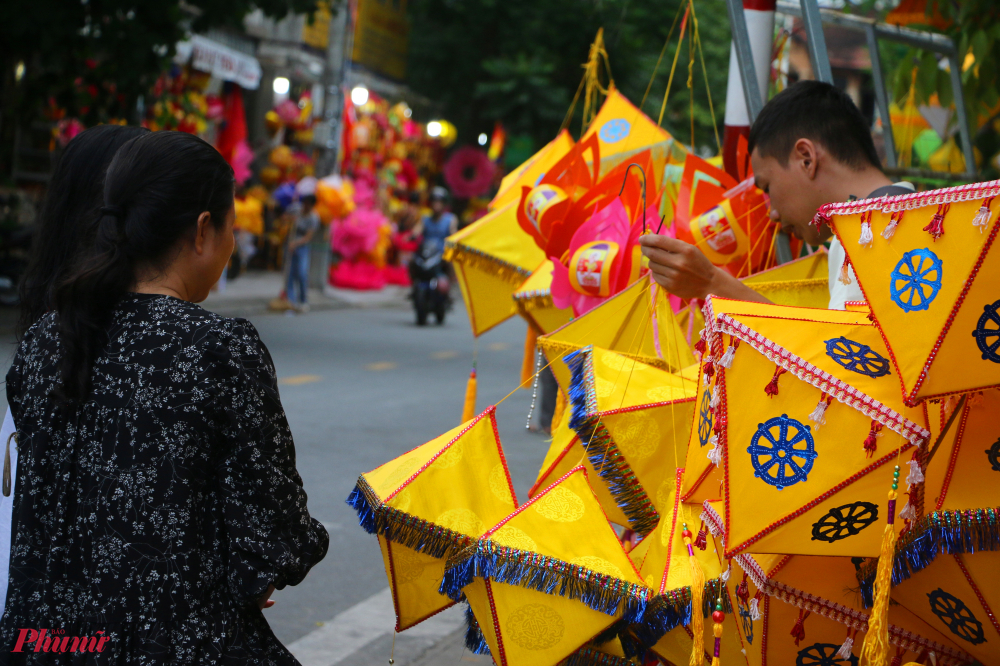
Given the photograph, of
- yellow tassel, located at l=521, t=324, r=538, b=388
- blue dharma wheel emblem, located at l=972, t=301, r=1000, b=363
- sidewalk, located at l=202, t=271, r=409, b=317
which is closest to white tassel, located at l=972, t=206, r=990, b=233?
blue dharma wheel emblem, located at l=972, t=301, r=1000, b=363

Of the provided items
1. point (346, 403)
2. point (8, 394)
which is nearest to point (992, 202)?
point (8, 394)

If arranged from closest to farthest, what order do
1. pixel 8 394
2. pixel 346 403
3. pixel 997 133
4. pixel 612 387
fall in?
pixel 8 394
pixel 612 387
pixel 997 133
pixel 346 403

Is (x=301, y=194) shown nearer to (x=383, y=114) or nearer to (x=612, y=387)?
(x=383, y=114)

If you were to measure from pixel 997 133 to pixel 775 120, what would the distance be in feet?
10.8

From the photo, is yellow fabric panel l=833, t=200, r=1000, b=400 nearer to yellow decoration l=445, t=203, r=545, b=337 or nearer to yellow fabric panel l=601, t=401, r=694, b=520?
yellow fabric panel l=601, t=401, r=694, b=520

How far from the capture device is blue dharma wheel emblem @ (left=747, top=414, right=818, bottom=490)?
136cm

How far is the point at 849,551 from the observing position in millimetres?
1411

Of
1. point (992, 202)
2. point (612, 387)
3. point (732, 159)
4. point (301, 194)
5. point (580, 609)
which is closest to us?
point (992, 202)

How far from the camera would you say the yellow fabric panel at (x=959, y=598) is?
1.37 m

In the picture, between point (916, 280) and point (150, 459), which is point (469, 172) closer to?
point (150, 459)

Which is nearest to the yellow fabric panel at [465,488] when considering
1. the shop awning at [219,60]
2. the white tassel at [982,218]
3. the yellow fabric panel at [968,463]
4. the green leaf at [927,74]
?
the yellow fabric panel at [968,463]

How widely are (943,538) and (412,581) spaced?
1.07 m

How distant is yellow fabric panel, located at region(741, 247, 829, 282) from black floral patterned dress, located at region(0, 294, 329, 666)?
134 cm

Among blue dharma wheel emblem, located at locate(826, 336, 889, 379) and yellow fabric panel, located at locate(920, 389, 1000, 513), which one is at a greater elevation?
blue dharma wheel emblem, located at locate(826, 336, 889, 379)
